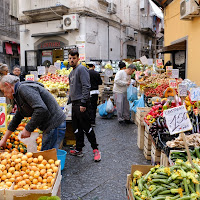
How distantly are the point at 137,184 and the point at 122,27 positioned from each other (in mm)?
17950

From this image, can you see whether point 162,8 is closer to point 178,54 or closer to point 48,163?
point 178,54

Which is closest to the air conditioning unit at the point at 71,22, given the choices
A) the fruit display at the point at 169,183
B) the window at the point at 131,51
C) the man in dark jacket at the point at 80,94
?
the window at the point at 131,51

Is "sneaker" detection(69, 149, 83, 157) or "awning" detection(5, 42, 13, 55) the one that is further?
"awning" detection(5, 42, 13, 55)

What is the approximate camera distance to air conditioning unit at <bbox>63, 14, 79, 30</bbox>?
14.9m

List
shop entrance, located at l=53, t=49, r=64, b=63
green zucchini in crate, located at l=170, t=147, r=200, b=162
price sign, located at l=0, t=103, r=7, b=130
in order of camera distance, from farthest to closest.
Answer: shop entrance, located at l=53, t=49, r=64, b=63 → price sign, located at l=0, t=103, r=7, b=130 → green zucchini in crate, located at l=170, t=147, r=200, b=162

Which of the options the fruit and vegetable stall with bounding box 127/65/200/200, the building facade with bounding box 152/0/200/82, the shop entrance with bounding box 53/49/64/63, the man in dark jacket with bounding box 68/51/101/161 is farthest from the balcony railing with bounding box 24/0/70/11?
the fruit and vegetable stall with bounding box 127/65/200/200

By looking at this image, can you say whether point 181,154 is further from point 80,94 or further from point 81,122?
point 80,94

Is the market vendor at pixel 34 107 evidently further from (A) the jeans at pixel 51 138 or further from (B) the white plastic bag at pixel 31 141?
(B) the white plastic bag at pixel 31 141

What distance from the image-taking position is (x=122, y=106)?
7.98 metres

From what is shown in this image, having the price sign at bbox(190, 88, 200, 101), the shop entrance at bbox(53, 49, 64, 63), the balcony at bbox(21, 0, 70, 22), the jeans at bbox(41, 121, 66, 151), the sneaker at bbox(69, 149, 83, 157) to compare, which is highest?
the balcony at bbox(21, 0, 70, 22)

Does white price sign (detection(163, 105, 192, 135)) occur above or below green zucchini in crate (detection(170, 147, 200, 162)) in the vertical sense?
above

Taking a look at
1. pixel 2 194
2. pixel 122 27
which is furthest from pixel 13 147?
pixel 122 27

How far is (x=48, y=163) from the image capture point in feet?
9.20

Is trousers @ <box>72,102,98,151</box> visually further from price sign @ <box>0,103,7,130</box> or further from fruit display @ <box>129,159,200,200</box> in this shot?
fruit display @ <box>129,159,200,200</box>
